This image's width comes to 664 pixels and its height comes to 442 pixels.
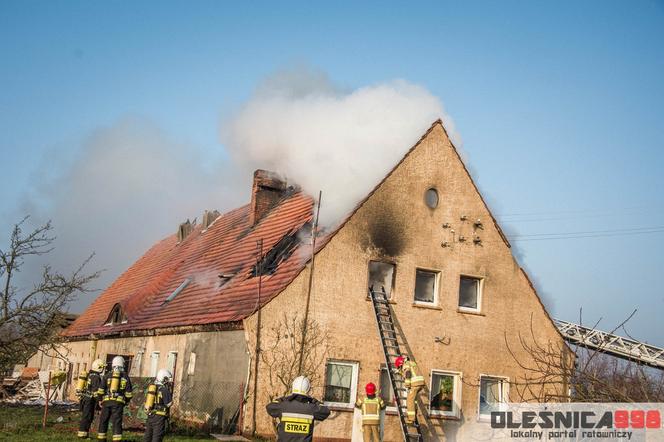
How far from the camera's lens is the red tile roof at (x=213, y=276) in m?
16.6

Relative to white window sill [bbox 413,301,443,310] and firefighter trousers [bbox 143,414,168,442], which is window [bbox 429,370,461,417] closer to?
white window sill [bbox 413,301,443,310]

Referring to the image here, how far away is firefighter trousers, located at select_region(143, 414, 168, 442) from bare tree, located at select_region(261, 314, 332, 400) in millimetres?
3153

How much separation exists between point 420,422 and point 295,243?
545 cm

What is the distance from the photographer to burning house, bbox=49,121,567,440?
1536 centimetres

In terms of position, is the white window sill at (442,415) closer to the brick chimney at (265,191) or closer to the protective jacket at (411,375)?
the protective jacket at (411,375)

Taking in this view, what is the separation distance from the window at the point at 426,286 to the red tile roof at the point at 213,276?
3.00m

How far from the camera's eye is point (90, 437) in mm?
14492

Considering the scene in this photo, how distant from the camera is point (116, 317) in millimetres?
24000

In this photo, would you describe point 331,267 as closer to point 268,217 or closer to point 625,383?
point 268,217

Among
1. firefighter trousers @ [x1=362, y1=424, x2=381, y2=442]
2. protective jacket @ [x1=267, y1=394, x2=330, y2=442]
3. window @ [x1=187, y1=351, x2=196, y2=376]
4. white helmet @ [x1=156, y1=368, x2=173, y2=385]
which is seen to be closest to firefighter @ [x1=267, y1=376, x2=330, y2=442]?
protective jacket @ [x1=267, y1=394, x2=330, y2=442]

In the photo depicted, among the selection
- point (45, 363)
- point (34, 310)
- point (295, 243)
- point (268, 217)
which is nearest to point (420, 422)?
point (295, 243)

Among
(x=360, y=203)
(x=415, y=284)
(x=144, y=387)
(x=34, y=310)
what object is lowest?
(x=144, y=387)

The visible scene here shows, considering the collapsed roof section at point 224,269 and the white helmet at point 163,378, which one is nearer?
the white helmet at point 163,378

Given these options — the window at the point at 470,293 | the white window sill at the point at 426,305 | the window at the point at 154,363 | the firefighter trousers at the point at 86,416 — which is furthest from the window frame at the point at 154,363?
the window at the point at 470,293
